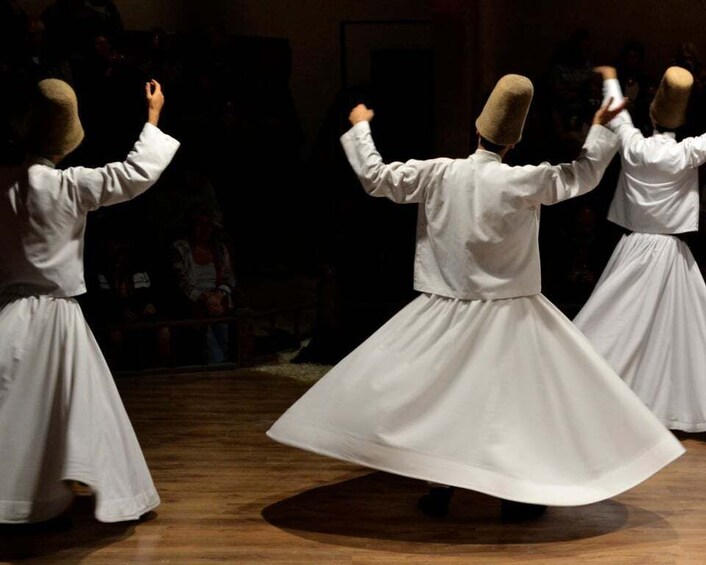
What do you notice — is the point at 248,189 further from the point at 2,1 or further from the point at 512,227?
the point at 512,227

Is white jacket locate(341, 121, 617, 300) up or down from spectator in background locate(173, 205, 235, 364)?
up

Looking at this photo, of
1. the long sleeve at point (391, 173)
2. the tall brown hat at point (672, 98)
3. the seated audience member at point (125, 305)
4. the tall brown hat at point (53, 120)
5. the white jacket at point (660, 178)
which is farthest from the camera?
the seated audience member at point (125, 305)

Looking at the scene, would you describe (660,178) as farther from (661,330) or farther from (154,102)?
(154,102)

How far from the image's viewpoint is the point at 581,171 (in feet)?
12.6

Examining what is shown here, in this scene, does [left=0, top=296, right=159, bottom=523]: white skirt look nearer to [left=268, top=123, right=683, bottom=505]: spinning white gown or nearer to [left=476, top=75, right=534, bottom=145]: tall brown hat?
[left=268, top=123, right=683, bottom=505]: spinning white gown

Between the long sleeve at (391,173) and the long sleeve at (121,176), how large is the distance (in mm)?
627

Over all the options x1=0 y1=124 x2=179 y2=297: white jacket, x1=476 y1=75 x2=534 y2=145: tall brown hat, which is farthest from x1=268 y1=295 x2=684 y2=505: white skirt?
x1=0 y1=124 x2=179 y2=297: white jacket

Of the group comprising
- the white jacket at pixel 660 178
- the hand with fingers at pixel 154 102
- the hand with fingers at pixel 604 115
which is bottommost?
the white jacket at pixel 660 178

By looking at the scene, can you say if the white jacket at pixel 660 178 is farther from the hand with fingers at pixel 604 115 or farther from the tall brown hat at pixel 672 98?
the hand with fingers at pixel 604 115

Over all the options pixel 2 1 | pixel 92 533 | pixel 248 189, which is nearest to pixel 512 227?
pixel 92 533

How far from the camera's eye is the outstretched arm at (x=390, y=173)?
3875 mm

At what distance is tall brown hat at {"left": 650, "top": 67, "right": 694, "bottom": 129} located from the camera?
15.4 ft

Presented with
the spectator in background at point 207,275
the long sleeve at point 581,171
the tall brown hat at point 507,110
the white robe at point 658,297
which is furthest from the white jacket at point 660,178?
the spectator in background at point 207,275

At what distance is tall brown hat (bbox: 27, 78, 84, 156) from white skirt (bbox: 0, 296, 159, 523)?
475mm
